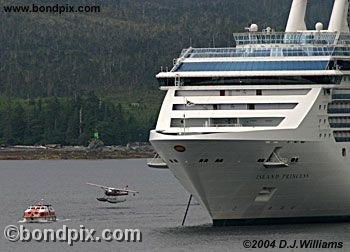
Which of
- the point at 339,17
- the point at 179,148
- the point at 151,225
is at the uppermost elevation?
the point at 339,17

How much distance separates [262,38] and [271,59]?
4744 millimetres

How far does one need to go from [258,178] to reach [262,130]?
3569 mm

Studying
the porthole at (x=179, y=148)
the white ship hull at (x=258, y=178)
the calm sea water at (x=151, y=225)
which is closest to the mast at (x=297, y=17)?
the white ship hull at (x=258, y=178)

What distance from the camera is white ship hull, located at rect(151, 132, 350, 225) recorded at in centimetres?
9769

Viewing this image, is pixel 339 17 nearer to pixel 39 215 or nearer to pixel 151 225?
pixel 151 225

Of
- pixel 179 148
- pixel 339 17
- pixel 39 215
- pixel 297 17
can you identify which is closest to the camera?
pixel 179 148

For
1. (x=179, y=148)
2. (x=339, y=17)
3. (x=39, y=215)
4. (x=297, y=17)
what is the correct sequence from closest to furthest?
(x=179, y=148) → (x=339, y=17) → (x=297, y=17) → (x=39, y=215)

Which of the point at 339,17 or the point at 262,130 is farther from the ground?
the point at 339,17

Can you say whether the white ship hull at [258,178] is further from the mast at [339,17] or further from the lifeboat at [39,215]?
the lifeboat at [39,215]

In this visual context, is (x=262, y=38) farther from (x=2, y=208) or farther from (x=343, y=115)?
(x=2, y=208)

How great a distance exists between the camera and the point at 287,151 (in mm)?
98625

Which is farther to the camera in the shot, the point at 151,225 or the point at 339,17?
the point at 339,17

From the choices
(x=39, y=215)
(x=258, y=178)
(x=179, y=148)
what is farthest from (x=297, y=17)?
(x=39, y=215)

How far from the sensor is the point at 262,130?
9731 centimetres
